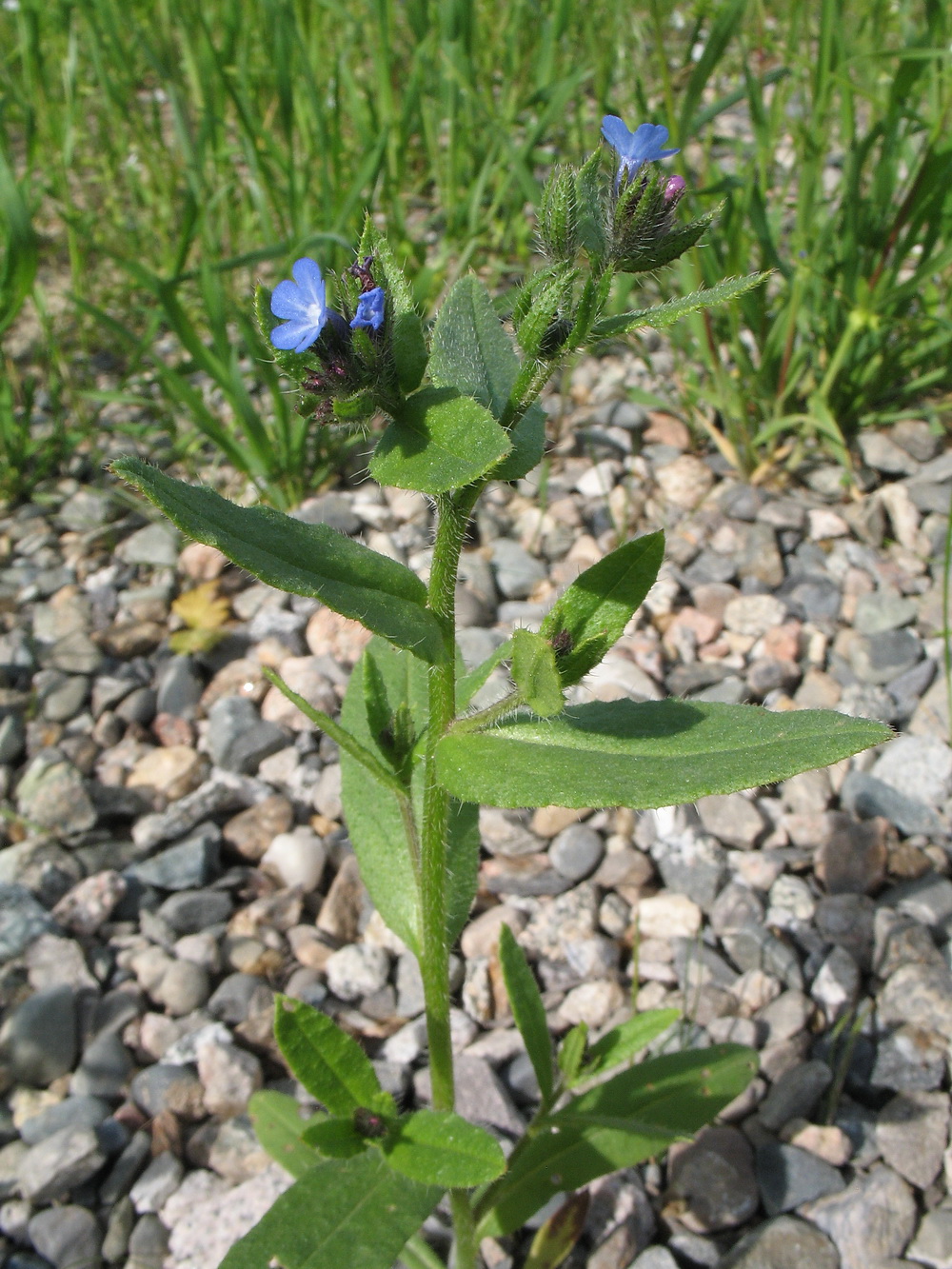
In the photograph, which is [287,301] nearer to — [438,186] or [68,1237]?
[68,1237]

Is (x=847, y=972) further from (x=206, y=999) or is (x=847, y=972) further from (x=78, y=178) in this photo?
(x=78, y=178)

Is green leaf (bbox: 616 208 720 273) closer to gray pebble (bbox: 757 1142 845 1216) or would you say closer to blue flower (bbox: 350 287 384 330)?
blue flower (bbox: 350 287 384 330)

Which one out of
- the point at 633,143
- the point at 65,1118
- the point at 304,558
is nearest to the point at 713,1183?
the point at 65,1118

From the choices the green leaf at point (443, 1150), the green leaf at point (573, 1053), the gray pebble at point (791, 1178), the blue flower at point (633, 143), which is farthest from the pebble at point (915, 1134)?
the blue flower at point (633, 143)

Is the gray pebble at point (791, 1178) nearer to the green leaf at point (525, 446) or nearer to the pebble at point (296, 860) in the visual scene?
the pebble at point (296, 860)

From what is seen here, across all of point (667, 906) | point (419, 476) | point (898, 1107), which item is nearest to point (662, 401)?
point (667, 906)

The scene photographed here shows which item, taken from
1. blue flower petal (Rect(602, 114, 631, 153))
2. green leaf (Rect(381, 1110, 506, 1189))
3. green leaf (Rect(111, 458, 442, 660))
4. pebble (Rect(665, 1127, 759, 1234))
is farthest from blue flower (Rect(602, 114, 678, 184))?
pebble (Rect(665, 1127, 759, 1234))
